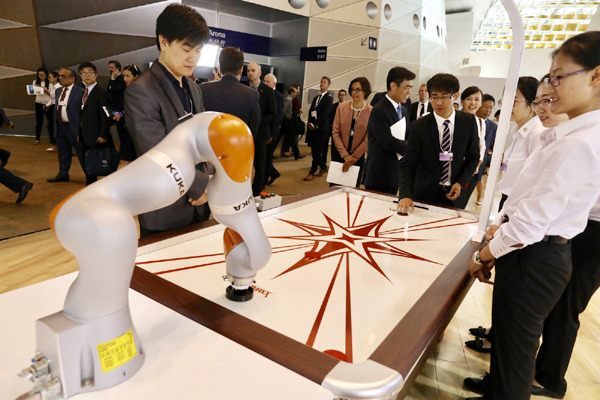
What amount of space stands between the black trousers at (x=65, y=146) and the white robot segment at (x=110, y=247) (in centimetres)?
446

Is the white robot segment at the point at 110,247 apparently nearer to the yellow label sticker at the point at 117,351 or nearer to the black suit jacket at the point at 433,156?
the yellow label sticker at the point at 117,351

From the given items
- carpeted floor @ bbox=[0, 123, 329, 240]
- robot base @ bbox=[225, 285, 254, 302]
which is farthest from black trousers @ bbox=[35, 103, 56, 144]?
robot base @ bbox=[225, 285, 254, 302]

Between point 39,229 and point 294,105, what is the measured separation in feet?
16.8

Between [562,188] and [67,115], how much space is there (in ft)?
16.4

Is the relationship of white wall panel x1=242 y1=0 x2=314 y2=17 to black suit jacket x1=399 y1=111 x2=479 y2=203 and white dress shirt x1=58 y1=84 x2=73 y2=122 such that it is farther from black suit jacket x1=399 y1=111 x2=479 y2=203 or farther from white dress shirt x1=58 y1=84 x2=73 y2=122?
black suit jacket x1=399 y1=111 x2=479 y2=203

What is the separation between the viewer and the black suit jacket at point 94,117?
4289 millimetres

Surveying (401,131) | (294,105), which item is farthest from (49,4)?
(401,131)

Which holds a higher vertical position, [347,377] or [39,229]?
[347,377]

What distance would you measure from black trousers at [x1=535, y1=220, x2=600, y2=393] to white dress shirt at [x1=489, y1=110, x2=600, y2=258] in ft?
1.42

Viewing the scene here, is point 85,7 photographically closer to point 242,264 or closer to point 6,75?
point 6,75

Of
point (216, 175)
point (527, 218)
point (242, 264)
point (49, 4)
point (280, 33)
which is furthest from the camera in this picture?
point (280, 33)

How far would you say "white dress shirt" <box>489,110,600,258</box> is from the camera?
109cm

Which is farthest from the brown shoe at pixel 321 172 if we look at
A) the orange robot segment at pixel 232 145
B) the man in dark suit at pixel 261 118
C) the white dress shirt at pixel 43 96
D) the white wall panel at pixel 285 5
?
the orange robot segment at pixel 232 145

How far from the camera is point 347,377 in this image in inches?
29.4
